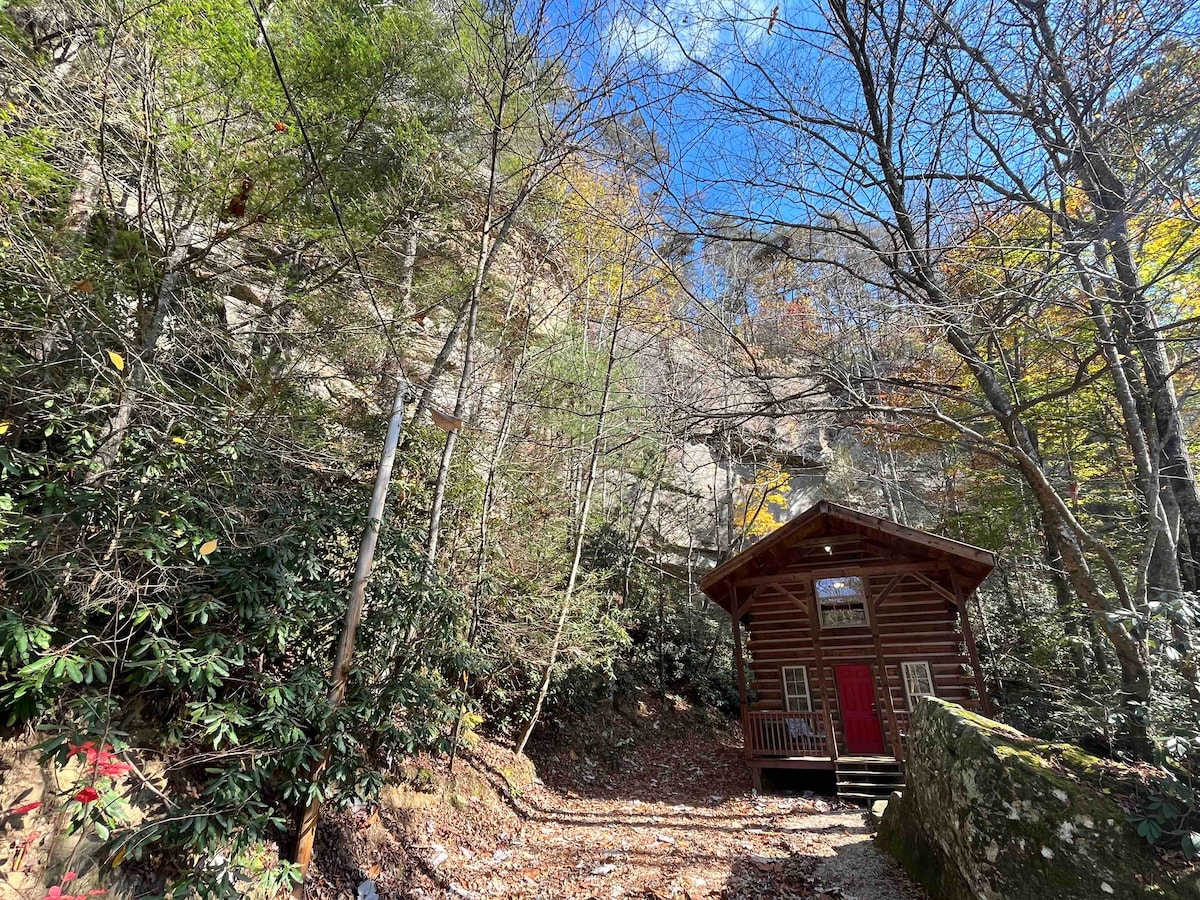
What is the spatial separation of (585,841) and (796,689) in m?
6.60

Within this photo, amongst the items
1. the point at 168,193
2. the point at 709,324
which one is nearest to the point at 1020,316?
the point at 709,324

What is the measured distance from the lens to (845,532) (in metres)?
10.5

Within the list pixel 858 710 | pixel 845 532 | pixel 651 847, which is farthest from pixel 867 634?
pixel 651 847

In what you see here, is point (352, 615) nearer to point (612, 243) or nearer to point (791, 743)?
point (612, 243)

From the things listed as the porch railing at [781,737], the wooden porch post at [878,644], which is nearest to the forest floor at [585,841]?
the porch railing at [781,737]

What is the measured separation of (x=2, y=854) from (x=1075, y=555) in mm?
7378

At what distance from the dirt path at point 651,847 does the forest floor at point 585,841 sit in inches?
0.7

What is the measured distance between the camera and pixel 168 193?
4691 millimetres

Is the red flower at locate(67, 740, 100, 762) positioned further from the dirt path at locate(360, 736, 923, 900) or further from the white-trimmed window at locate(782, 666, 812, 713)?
the white-trimmed window at locate(782, 666, 812, 713)

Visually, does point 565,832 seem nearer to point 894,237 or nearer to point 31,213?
point 894,237

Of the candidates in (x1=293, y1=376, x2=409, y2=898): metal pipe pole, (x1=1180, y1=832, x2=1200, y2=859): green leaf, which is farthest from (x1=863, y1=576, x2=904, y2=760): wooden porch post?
(x1=293, y1=376, x2=409, y2=898): metal pipe pole

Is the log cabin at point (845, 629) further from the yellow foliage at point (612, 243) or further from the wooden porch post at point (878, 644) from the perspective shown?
the yellow foliage at point (612, 243)

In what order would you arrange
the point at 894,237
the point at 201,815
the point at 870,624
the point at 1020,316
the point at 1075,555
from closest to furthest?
the point at 201,815 < the point at 1020,316 < the point at 1075,555 < the point at 894,237 < the point at 870,624

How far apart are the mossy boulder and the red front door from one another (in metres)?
6.47
